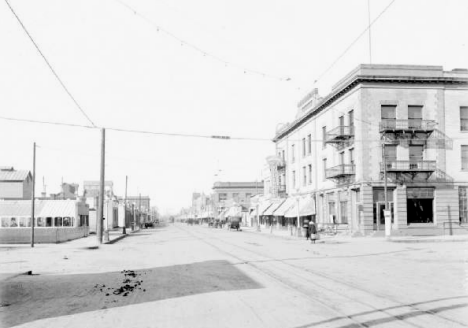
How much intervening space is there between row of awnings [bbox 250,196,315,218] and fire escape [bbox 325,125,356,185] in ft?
13.6

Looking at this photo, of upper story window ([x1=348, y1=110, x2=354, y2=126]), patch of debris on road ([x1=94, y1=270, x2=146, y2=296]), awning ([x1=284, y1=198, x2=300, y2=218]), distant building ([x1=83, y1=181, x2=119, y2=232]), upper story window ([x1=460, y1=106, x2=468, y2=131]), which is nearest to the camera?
patch of debris on road ([x1=94, y1=270, x2=146, y2=296])

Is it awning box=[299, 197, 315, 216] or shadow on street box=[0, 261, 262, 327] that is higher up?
awning box=[299, 197, 315, 216]

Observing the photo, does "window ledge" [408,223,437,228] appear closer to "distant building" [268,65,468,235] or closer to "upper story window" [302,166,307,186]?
"distant building" [268,65,468,235]

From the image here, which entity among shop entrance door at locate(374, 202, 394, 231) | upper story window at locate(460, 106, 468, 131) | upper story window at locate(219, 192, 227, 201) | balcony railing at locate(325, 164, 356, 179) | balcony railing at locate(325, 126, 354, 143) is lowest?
shop entrance door at locate(374, 202, 394, 231)

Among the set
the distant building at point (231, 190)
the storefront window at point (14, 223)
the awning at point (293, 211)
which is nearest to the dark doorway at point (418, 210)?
the awning at point (293, 211)

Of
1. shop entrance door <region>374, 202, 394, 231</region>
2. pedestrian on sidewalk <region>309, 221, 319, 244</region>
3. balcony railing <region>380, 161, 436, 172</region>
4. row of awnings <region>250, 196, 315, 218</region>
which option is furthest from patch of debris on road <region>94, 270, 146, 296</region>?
row of awnings <region>250, 196, 315, 218</region>

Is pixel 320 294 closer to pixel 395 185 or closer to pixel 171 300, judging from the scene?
pixel 171 300

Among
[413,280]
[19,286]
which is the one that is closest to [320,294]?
[413,280]

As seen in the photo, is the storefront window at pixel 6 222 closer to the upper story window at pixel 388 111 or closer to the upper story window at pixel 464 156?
the upper story window at pixel 388 111

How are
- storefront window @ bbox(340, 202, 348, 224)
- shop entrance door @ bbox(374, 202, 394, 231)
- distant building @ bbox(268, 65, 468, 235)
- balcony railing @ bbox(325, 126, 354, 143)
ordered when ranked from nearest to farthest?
1. distant building @ bbox(268, 65, 468, 235)
2. shop entrance door @ bbox(374, 202, 394, 231)
3. balcony railing @ bbox(325, 126, 354, 143)
4. storefront window @ bbox(340, 202, 348, 224)

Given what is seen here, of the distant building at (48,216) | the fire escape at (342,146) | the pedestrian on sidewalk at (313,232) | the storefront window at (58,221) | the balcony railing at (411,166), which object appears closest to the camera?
the pedestrian on sidewalk at (313,232)

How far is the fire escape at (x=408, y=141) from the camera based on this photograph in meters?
38.2

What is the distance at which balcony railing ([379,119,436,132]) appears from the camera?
126 feet

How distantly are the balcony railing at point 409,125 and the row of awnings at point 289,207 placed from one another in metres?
10.4
